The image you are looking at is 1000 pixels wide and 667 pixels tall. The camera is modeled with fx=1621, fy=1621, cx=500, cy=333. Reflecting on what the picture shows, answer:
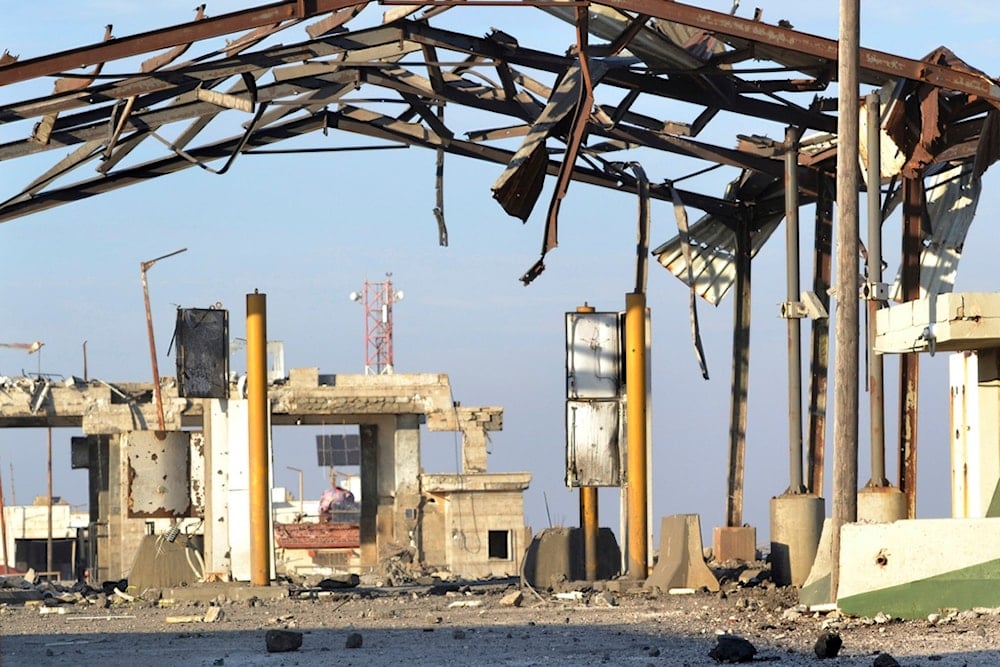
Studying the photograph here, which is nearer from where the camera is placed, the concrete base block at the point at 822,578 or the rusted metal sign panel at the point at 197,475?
the concrete base block at the point at 822,578

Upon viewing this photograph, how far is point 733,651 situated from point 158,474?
1346cm

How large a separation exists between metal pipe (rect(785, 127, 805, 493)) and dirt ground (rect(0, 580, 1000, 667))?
1.73m

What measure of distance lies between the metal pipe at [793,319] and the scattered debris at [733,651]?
859cm

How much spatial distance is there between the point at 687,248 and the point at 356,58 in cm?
556

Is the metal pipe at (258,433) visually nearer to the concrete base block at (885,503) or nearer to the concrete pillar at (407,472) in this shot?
the concrete base block at (885,503)

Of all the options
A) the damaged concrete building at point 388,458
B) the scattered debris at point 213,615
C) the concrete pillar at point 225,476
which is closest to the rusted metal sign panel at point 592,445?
the concrete pillar at point 225,476

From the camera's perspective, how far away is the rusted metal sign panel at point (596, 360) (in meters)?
21.0

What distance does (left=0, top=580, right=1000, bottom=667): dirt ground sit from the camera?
12.2 meters

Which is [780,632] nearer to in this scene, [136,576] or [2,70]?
[2,70]

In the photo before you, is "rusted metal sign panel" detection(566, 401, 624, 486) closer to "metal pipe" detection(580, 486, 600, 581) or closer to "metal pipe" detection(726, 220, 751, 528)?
"metal pipe" detection(580, 486, 600, 581)

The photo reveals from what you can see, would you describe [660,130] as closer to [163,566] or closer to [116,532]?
[163,566]

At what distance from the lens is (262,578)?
2086cm

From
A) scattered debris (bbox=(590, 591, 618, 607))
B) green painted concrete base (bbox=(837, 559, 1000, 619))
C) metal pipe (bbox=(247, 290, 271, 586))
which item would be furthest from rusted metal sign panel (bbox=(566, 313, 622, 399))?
green painted concrete base (bbox=(837, 559, 1000, 619))

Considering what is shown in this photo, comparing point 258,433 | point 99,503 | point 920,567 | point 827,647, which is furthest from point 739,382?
point 99,503
